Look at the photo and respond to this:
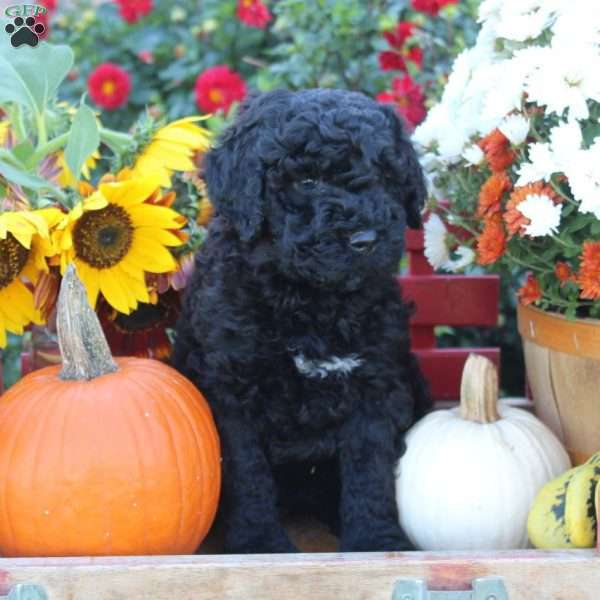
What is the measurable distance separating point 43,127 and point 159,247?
39 cm

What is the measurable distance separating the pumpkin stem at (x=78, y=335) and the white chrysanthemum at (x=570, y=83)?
973 millimetres

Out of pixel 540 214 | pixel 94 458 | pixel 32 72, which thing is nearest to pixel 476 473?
pixel 540 214

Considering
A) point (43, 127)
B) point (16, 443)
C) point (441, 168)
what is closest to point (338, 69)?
point (441, 168)

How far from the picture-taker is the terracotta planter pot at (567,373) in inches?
89.1

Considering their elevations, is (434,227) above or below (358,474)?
above

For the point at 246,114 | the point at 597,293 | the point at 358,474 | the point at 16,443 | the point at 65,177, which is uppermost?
the point at 246,114

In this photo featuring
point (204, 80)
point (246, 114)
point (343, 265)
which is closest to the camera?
point (343, 265)

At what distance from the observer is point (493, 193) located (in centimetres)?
230

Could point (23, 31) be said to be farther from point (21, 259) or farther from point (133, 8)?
point (133, 8)

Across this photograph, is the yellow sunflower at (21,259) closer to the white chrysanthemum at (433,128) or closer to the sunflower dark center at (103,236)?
the sunflower dark center at (103,236)

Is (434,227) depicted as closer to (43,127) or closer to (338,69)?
(43,127)

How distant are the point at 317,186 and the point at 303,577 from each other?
2.34 ft

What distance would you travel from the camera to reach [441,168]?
260 cm

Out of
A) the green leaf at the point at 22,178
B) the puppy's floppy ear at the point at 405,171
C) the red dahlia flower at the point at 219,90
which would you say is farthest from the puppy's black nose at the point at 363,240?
the red dahlia flower at the point at 219,90
